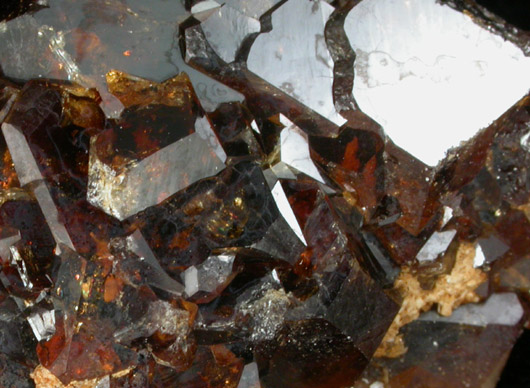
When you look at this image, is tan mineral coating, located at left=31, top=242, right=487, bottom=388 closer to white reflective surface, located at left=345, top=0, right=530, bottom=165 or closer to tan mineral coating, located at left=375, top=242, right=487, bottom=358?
tan mineral coating, located at left=375, top=242, right=487, bottom=358

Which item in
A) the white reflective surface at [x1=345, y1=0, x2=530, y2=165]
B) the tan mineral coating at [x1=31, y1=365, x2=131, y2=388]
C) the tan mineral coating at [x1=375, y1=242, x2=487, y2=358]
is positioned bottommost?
the tan mineral coating at [x1=31, y1=365, x2=131, y2=388]

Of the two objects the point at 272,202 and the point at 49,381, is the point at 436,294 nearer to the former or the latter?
the point at 272,202

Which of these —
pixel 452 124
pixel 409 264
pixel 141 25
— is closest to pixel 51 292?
pixel 141 25

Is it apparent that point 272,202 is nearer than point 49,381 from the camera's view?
Yes

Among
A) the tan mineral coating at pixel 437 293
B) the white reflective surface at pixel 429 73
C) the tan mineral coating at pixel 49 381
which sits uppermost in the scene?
the white reflective surface at pixel 429 73

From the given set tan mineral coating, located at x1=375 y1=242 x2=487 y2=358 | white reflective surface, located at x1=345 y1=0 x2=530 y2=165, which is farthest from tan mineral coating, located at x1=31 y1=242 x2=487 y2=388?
white reflective surface, located at x1=345 y1=0 x2=530 y2=165

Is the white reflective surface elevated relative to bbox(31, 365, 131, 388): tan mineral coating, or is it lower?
elevated

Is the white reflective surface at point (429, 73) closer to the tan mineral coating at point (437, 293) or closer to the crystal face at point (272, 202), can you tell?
the crystal face at point (272, 202)

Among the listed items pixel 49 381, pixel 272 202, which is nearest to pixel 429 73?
pixel 272 202

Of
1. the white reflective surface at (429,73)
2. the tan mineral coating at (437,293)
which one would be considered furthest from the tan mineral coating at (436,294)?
the white reflective surface at (429,73)
